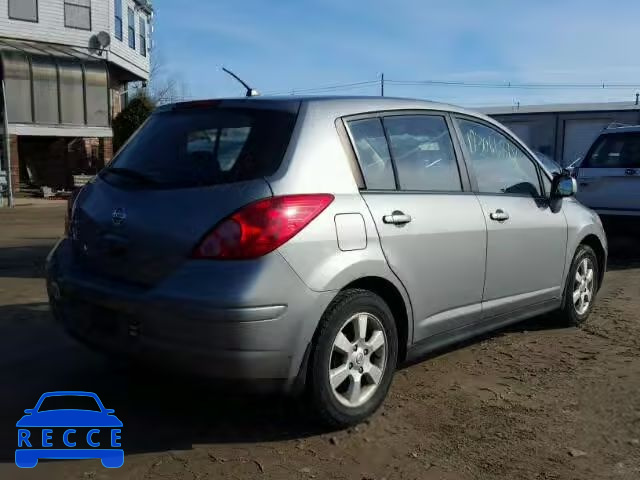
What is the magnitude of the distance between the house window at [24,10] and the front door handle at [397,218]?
70.2ft

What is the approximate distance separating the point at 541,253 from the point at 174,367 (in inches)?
115

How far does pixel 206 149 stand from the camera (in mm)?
3650

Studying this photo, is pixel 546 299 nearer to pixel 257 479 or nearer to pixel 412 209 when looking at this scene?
pixel 412 209

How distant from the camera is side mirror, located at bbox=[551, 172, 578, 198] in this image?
17.0ft

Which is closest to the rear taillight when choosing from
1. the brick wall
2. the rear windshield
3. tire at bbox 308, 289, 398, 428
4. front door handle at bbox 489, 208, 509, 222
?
the rear windshield

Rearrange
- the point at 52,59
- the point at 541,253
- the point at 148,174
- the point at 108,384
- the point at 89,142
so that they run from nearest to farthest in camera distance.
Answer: the point at 148,174, the point at 108,384, the point at 541,253, the point at 52,59, the point at 89,142

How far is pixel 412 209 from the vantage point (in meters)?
3.94

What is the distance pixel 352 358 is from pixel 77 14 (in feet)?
73.7

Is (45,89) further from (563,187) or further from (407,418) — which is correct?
(407,418)

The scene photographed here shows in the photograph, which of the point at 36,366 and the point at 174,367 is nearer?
the point at 174,367

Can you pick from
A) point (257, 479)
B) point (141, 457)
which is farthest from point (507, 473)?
point (141, 457)

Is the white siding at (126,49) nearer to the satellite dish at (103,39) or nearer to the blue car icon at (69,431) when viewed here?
the satellite dish at (103,39)

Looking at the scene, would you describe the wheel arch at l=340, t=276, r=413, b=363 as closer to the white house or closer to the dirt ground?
the dirt ground

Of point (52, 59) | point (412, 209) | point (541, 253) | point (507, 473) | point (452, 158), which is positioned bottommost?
point (507, 473)
